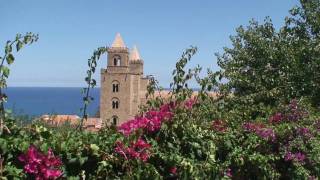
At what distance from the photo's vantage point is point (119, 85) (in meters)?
70.8

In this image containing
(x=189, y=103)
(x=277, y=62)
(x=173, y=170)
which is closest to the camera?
(x=173, y=170)

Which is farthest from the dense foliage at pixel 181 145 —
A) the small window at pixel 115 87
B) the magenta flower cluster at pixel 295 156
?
the small window at pixel 115 87

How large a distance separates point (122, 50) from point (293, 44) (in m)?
59.4

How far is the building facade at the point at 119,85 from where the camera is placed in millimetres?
69688

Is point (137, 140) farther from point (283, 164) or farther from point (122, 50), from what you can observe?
point (122, 50)

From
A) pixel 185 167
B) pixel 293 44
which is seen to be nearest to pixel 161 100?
pixel 185 167

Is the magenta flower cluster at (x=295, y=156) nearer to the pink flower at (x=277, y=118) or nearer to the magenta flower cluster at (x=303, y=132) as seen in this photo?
the magenta flower cluster at (x=303, y=132)

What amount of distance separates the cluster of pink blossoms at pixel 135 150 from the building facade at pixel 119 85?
64705mm

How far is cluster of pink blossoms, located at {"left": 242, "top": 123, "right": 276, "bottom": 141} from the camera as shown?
5586 mm

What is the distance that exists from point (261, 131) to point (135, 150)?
5.75 ft

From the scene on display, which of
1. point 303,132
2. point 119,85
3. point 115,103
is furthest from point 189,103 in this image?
point 119,85

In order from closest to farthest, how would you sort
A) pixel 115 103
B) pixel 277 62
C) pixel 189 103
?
pixel 189 103
pixel 277 62
pixel 115 103

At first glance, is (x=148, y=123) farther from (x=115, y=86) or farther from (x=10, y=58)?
(x=115, y=86)

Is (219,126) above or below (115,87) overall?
below
